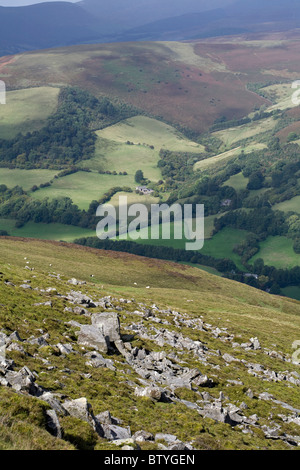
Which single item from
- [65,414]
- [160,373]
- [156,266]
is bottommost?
[156,266]

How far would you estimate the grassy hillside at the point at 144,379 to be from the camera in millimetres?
22516

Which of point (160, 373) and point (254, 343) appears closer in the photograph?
point (160, 373)

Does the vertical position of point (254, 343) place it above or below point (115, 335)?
below

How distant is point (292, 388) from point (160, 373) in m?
15.3

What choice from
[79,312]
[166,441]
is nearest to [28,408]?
[166,441]

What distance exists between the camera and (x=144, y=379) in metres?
36.7

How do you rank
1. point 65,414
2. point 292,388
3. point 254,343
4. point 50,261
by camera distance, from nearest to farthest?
1. point 65,414
2. point 292,388
3. point 254,343
4. point 50,261

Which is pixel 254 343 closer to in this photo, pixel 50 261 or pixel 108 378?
pixel 108 378

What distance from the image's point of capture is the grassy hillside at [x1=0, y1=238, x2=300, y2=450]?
2252 cm
